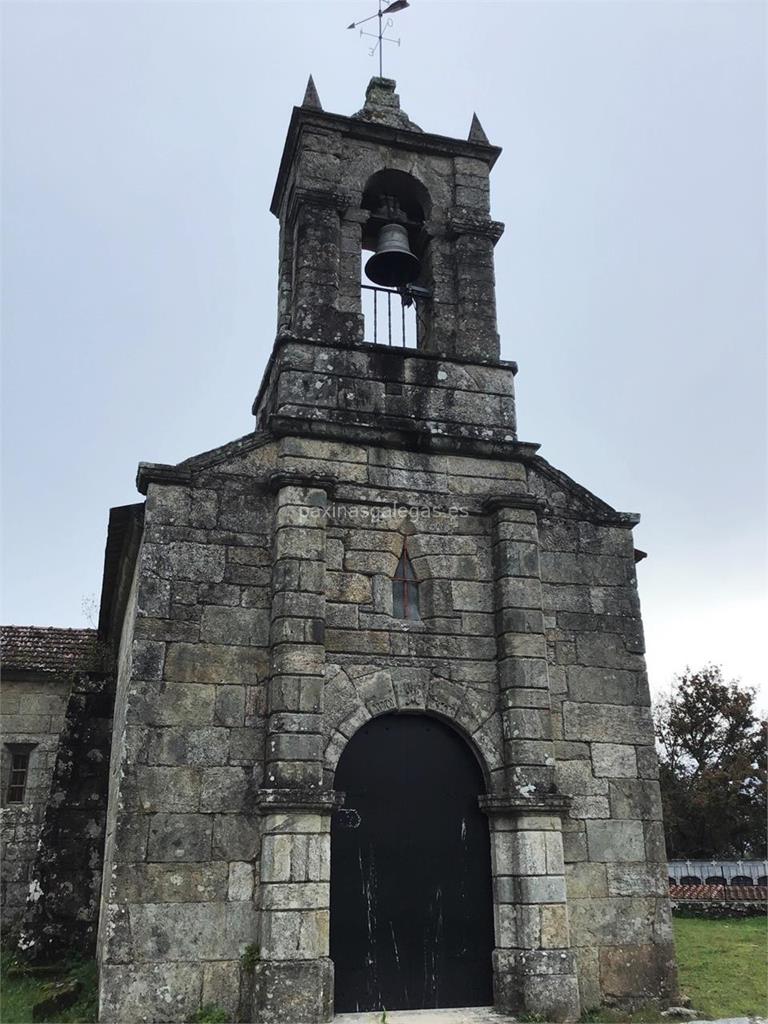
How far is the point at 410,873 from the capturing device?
25.6ft

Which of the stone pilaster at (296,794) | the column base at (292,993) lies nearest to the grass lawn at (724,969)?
the column base at (292,993)

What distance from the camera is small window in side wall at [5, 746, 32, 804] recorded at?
46.6ft

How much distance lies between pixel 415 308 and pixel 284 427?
280cm

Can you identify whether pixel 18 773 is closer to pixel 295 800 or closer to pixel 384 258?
pixel 295 800

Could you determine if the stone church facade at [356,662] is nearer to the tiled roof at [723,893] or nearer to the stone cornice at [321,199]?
the stone cornice at [321,199]

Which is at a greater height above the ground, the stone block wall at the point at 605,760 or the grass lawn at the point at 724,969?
the stone block wall at the point at 605,760

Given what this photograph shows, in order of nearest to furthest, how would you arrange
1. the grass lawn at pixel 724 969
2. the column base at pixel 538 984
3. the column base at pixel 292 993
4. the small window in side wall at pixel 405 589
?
the column base at pixel 292 993 → the column base at pixel 538 984 → the grass lawn at pixel 724 969 → the small window in side wall at pixel 405 589

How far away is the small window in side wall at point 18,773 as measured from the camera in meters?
14.2

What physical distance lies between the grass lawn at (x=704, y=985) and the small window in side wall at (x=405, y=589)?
3.89 m

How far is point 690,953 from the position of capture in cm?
1098

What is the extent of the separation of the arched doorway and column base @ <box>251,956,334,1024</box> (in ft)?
1.44

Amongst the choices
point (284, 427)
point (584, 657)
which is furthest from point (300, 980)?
point (284, 427)

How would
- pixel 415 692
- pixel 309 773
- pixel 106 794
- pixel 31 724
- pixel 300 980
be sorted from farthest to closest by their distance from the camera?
pixel 31 724 → pixel 106 794 → pixel 415 692 → pixel 309 773 → pixel 300 980

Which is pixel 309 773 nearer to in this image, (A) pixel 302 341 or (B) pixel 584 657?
(B) pixel 584 657
